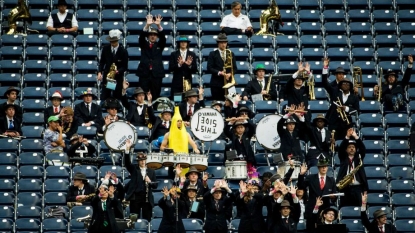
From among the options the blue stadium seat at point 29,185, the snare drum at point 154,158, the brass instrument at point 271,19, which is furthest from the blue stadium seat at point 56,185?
the brass instrument at point 271,19

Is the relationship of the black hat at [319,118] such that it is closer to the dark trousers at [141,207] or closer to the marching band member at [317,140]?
the marching band member at [317,140]

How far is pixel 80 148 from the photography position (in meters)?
24.3

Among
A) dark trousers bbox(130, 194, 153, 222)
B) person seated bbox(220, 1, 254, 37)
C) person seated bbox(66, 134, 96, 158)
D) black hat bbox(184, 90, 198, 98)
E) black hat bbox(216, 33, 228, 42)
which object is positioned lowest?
dark trousers bbox(130, 194, 153, 222)

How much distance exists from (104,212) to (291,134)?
14.3 feet

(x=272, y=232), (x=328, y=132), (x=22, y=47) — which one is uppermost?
(x=22, y=47)

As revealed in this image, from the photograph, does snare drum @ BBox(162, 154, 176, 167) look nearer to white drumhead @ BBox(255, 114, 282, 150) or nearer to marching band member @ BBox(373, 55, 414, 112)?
white drumhead @ BBox(255, 114, 282, 150)

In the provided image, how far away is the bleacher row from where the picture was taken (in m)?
23.7

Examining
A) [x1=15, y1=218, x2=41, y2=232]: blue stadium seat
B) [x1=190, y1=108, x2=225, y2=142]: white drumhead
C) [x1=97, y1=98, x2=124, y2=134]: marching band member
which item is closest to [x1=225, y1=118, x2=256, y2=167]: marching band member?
[x1=190, y1=108, x2=225, y2=142]: white drumhead

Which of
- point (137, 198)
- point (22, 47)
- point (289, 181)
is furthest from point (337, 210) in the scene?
point (22, 47)

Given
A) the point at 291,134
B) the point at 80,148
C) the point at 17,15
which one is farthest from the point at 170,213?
the point at 17,15

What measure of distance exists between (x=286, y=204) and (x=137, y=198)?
2.74 metres

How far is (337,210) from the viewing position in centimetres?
2291

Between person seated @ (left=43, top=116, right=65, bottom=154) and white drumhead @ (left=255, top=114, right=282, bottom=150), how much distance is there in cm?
379

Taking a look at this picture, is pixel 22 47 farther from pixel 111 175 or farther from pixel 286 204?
pixel 286 204
